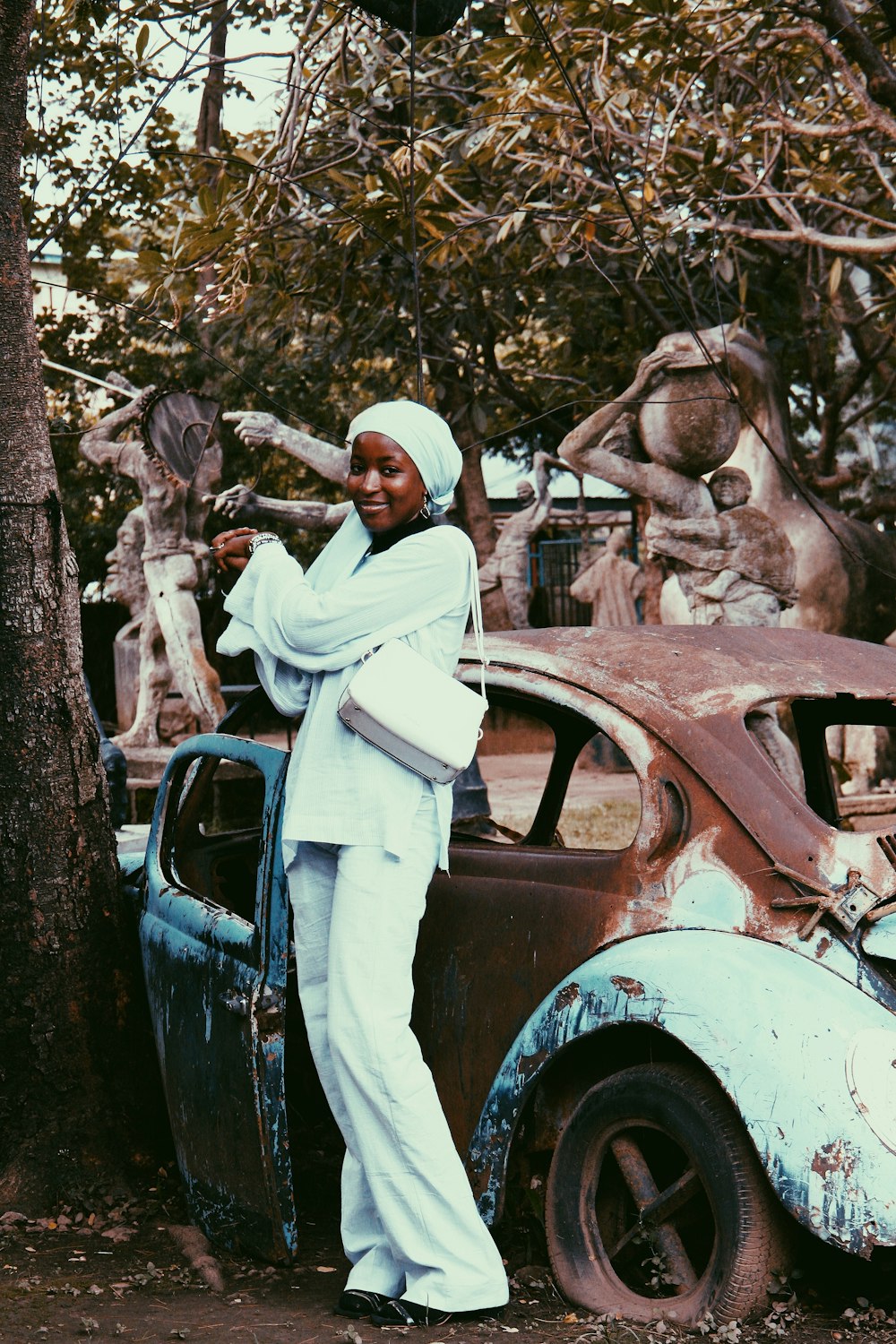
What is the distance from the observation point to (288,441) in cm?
659

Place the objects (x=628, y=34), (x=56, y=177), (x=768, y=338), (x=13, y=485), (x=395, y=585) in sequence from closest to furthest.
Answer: (x=395, y=585), (x=13, y=485), (x=628, y=34), (x=56, y=177), (x=768, y=338)

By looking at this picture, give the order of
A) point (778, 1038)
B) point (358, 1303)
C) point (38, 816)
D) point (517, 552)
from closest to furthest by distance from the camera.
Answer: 1. point (778, 1038)
2. point (358, 1303)
3. point (38, 816)
4. point (517, 552)

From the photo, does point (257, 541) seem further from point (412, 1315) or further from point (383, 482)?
point (412, 1315)

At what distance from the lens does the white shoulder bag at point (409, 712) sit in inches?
123

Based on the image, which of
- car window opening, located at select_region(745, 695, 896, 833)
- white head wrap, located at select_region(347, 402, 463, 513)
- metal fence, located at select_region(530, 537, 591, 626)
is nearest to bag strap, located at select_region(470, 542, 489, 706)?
white head wrap, located at select_region(347, 402, 463, 513)

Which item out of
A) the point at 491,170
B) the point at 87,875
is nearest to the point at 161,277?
the point at 87,875

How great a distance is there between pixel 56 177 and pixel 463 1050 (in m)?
8.00

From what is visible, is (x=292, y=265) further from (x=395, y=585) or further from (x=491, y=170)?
(x=395, y=585)

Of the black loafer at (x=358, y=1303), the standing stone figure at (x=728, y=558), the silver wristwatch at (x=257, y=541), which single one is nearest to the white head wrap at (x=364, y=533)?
the silver wristwatch at (x=257, y=541)

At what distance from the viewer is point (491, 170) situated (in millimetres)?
10812

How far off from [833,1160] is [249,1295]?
1438 millimetres

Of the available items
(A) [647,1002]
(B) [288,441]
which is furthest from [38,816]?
(B) [288,441]

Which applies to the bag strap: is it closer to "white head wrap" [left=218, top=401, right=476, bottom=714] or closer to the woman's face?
"white head wrap" [left=218, top=401, right=476, bottom=714]

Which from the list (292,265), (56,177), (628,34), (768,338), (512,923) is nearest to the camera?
(512,923)
